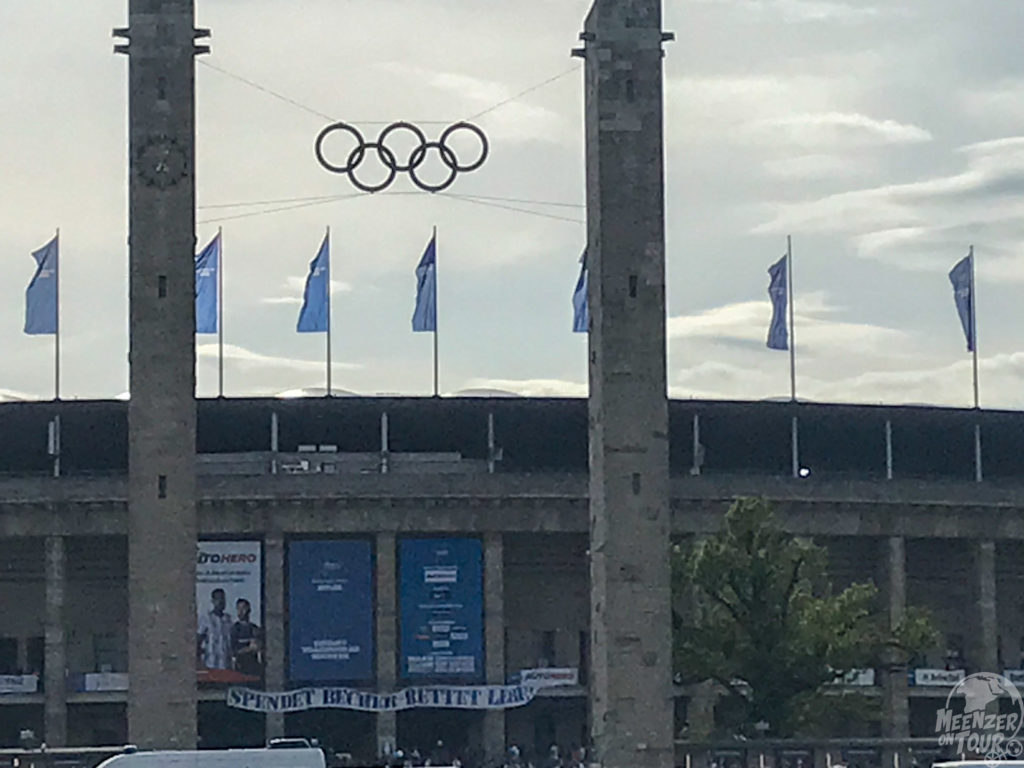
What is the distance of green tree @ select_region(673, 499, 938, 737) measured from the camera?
55.8 meters

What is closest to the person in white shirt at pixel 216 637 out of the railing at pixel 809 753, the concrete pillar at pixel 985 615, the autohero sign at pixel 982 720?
the railing at pixel 809 753

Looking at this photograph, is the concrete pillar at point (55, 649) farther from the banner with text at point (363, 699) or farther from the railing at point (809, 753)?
the railing at point (809, 753)

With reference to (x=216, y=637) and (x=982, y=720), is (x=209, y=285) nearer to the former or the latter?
(x=216, y=637)

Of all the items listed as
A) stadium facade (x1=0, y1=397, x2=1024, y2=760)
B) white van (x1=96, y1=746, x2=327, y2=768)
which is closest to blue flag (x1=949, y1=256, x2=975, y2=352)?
stadium facade (x1=0, y1=397, x2=1024, y2=760)

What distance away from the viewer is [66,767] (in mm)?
51188

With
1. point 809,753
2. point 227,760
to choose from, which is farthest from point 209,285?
point 227,760

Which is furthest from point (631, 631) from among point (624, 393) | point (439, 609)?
→ point (439, 609)

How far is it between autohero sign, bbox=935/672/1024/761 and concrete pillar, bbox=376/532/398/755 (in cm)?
1887

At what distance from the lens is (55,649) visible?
7438 centimetres

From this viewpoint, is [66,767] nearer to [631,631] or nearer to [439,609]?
[631,631]

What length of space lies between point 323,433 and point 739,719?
28865mm

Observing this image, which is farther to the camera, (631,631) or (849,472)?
(849,472)

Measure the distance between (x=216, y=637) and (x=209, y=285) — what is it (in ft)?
39.7

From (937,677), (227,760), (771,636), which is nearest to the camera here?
(227,760)
